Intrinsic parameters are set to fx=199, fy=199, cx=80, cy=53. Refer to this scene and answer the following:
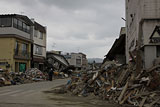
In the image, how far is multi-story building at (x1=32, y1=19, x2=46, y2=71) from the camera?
41.5m

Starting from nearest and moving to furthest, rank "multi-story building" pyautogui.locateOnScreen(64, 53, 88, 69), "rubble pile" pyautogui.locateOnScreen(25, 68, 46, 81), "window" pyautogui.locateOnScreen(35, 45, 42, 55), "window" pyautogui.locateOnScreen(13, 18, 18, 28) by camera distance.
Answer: "rubble pile" pyautogui.locateOnScreen(25, 68, 46, 81) < "window" pyautogui.locateOnScreen(13, 18, 18, 28) < "window" pyautogui.locateOnScreen(35, 45, 42, 55) < "multi-story building" pyautogui.locateOnScreen(64, 53, 88, 69)

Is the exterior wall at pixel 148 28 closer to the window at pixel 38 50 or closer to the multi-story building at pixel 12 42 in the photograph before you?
the multi-story building at pixel 12 42

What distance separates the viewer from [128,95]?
10453 mm

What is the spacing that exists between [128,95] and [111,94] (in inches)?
59.9

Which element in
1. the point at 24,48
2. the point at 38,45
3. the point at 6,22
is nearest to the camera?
the point at 6,22

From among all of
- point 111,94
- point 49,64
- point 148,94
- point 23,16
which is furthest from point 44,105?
point 49,64

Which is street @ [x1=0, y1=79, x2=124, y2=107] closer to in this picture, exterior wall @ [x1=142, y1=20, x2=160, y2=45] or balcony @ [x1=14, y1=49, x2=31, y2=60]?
exterior wall @ [x1=142, y1=20, x2=160, y2=45]

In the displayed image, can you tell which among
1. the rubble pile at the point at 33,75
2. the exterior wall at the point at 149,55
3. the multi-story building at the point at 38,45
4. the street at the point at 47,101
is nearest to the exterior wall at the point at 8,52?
the rubble pile at the point at 33,75

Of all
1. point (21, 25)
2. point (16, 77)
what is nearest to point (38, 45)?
point (21, 25)

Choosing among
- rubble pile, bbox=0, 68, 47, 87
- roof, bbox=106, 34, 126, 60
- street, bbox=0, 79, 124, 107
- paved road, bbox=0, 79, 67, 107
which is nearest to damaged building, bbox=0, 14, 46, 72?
rubble pile, bbox=0, 68, 47, 87

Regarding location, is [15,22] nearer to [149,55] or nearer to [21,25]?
[21,25]

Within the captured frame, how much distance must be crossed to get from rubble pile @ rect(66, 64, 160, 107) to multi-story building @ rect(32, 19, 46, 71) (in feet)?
92.2

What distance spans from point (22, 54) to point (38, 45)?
25.3 ft

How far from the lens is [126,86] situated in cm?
1114
